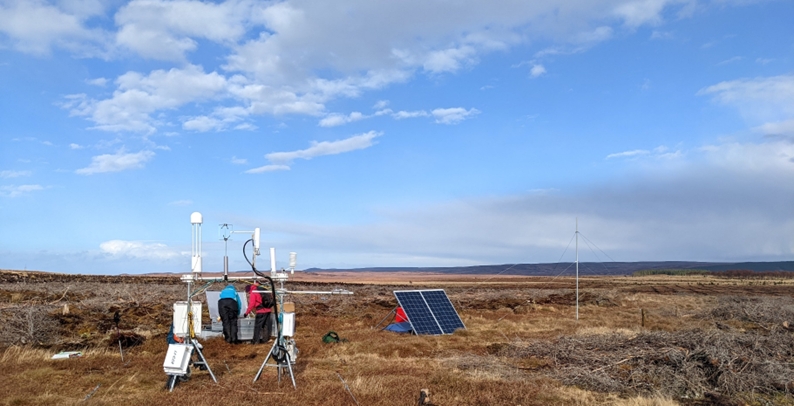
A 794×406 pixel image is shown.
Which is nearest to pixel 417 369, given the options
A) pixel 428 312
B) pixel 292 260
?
pixel 292 260

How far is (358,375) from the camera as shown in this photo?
36.8 ft

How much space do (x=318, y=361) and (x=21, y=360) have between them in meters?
5.93

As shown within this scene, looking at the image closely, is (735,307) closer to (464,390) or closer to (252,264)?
(464,390)

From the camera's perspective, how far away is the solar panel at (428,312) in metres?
18.4

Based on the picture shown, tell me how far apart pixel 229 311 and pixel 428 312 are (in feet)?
21.8

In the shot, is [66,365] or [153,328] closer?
[66,365]

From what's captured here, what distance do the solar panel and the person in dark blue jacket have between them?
213 inches

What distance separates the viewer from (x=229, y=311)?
15.0m

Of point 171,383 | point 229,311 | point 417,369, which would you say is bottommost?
point 417,369

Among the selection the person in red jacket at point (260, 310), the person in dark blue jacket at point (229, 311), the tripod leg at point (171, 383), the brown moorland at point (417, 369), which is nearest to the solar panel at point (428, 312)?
the brown moorland at point (417, 369)

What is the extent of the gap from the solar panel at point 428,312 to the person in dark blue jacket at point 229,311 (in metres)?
5.42

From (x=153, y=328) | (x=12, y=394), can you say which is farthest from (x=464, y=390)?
(x=153, y=328)

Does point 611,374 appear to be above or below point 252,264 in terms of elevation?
below

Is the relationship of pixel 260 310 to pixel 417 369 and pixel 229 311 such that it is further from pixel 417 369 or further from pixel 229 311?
pixel 417 369
